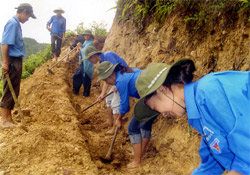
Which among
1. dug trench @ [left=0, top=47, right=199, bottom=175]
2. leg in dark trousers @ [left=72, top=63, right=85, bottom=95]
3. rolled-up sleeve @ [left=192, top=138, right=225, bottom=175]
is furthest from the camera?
leg in dark trousers @ [left=72, top=63, right=85, bottom=95]

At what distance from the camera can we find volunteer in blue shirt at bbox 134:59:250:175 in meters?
1.02

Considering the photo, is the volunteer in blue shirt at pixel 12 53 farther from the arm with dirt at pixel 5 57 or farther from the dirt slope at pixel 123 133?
the dirt slope at pixel 123 133

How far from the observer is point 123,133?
4293 mm

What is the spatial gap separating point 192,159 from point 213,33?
6.77 feet

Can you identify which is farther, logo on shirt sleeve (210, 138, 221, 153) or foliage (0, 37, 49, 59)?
foliage (0, 37, 49, 59)

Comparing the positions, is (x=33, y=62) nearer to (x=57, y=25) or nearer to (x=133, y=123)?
(x=57, y=25)

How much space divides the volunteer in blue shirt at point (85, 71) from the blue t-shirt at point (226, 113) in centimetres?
516

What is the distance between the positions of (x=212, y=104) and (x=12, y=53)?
3.63m

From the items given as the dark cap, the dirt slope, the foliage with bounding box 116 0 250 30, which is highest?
the foliage with bounding box 116 0 250 30

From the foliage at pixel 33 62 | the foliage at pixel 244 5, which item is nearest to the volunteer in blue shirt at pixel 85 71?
the foliage at pixel 244 5

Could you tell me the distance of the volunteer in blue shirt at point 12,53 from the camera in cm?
348

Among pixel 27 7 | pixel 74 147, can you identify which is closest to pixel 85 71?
pixel 27 7

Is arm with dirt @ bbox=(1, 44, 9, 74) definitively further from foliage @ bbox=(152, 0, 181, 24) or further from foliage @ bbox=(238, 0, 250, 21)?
foliage @ bbox=(238, 0, 250, 21)

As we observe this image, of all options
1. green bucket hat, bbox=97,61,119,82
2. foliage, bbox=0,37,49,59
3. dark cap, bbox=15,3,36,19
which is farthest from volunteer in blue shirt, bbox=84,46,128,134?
foliage, bbox=0,37,49,59
